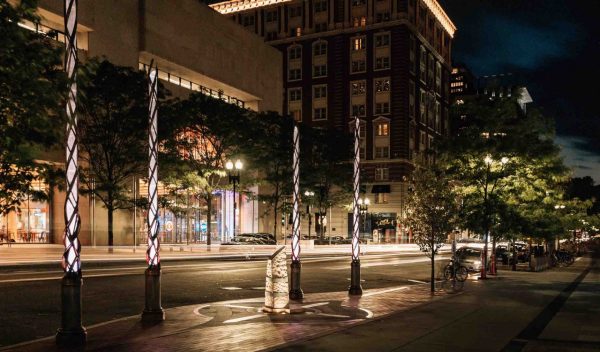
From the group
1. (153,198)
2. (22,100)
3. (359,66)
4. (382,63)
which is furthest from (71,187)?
(359,66)

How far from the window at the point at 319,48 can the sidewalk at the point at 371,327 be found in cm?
7723

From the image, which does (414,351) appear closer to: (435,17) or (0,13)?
(0,13)

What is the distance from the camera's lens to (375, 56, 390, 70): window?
87.8 meters

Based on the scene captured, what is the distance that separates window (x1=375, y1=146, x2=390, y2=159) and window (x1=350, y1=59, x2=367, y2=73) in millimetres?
11548

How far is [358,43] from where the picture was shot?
89.9 metres

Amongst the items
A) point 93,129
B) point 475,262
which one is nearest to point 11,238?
point 93,129

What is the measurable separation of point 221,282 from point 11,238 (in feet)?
93.5

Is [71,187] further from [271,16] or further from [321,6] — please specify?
[271,16]

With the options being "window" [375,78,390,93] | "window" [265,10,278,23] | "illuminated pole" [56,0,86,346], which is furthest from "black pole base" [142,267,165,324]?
"window" [265,10,278,23]

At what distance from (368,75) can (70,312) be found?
3227 inches

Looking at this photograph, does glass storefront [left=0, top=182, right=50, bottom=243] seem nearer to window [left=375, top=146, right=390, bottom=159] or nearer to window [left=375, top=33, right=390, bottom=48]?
window [left=375, top=146, right=390, bottom=159]

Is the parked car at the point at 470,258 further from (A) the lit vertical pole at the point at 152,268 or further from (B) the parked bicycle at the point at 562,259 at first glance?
(A) the lit vertical pole at the point at 152,268

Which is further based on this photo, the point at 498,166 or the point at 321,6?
the point at 321,6

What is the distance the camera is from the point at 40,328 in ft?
39.8
